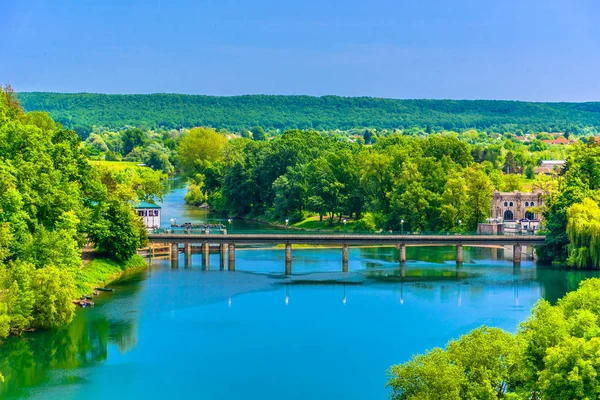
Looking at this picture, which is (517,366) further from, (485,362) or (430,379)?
(430,379)

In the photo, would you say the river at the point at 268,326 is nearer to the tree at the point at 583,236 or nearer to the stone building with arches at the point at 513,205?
the tree at the point at 583,236

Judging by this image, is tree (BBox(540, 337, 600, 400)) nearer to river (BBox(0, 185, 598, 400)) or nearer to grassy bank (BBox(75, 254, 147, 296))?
river (BBox(0, 185, 598, 400))

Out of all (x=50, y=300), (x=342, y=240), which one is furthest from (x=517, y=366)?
(x=342, y=240)

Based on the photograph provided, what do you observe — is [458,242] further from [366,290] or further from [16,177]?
[16,177]

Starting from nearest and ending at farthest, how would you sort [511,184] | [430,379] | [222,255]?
[430,379], [222,255], [511,184]

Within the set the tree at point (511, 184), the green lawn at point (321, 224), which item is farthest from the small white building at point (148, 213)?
the tree at point (511, 184)


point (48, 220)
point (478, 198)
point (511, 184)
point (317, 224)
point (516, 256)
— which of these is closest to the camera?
point (48, 220)

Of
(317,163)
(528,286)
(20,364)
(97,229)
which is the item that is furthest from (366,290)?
(317,163)
